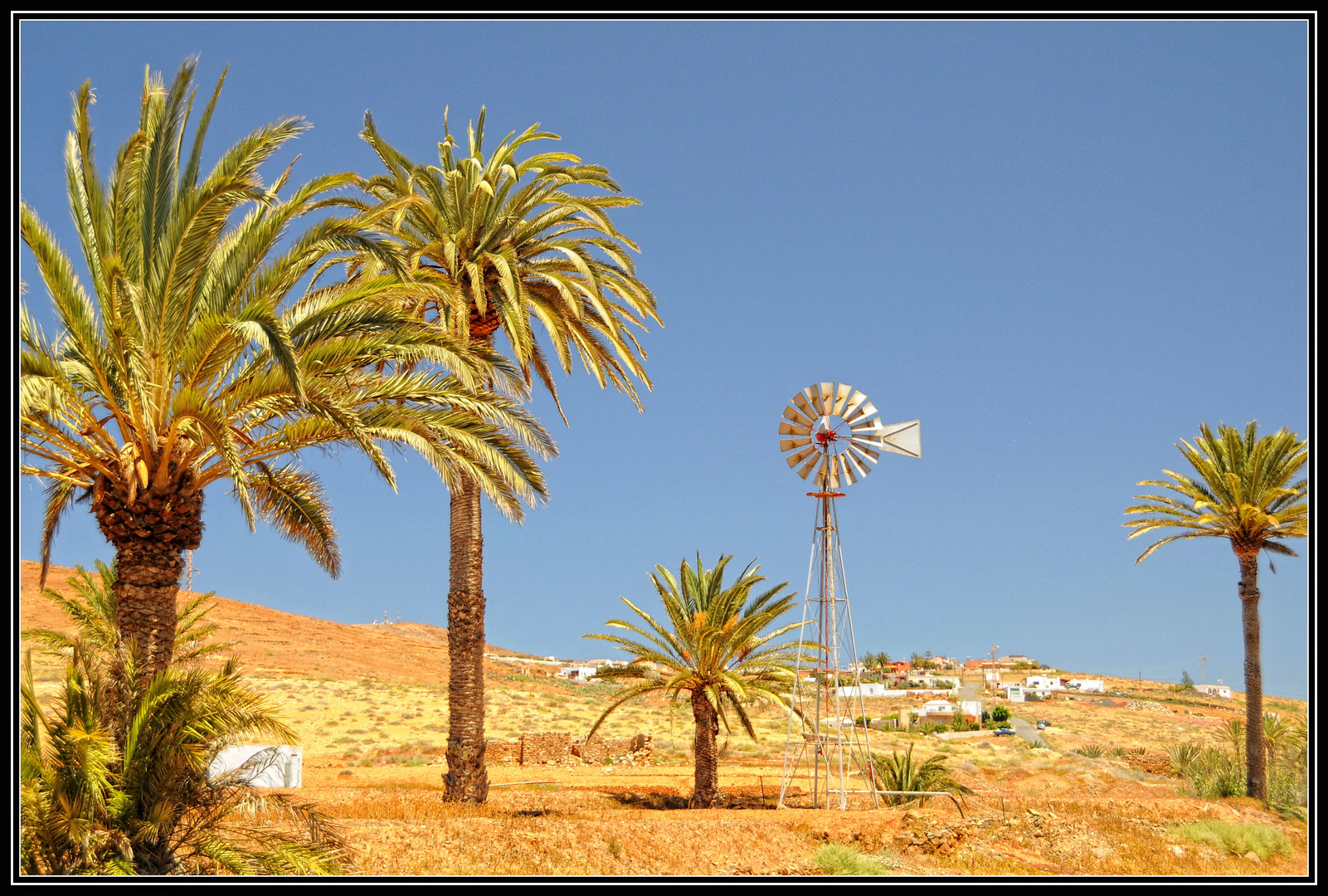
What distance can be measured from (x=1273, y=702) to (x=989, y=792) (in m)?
47.4

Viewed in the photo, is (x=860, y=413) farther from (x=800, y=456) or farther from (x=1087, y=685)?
(x=1087, y=685)

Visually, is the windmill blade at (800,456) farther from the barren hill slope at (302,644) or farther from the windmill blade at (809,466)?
the barren hill slope at (302,644)

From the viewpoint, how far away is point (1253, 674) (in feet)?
84.1

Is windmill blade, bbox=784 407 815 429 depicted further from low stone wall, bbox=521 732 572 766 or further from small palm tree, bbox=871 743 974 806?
low stone wall, bbox=521 732 572 766

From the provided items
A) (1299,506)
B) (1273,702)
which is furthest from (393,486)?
(1273,702)

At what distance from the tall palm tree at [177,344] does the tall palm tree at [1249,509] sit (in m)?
22.2

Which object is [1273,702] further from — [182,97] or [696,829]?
[182,97]

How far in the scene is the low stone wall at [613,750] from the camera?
106ft

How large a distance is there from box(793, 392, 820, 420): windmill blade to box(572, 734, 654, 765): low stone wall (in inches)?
582

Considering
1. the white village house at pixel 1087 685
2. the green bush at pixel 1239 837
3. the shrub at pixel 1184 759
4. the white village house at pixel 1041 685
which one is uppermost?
the green bush at pixel 1239 837

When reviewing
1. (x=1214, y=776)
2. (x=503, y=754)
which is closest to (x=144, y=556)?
(x=503, y=754)

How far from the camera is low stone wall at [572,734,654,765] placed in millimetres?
32250

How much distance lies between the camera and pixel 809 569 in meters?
22.0

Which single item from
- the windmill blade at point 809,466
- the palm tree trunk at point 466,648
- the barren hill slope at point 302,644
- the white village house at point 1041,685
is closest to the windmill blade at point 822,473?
the windmill blade at point 809,466
